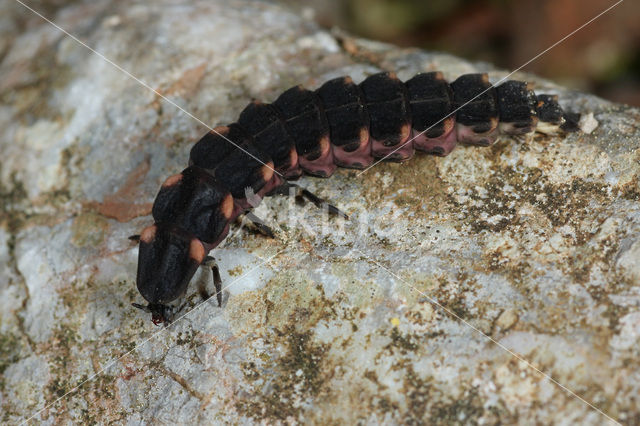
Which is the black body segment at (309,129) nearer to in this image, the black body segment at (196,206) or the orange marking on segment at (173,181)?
the black body segment at (196,206)

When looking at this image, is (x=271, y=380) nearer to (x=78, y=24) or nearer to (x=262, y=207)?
(x=262, y=207)

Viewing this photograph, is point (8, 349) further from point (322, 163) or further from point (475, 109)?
point (475, 109)

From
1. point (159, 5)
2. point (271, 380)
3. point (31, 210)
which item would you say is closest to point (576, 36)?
point (159, 5)

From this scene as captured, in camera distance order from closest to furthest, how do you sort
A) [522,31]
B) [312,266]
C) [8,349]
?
[312,266], [8,349], [522,31]

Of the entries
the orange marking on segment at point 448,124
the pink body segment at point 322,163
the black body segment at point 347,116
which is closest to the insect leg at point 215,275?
the pink body segment at point 322,163

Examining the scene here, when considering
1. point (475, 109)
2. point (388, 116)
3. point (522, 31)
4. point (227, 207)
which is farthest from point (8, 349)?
point (522, 31)

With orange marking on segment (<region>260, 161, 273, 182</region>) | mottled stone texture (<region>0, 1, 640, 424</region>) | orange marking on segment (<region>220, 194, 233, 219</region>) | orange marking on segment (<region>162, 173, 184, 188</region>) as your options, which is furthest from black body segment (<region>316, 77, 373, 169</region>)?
orange marking on segment (<region>162, 173, 184, 188</region>)
